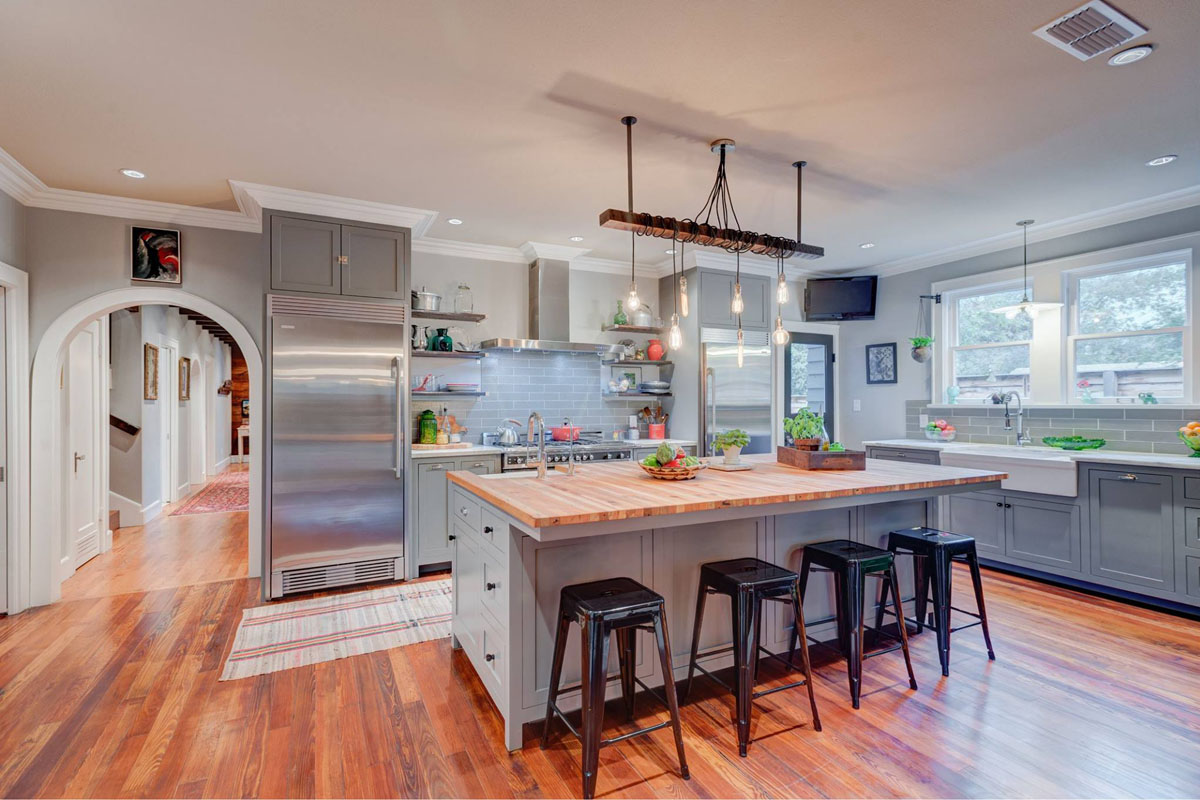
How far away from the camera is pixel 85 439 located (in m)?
4.79

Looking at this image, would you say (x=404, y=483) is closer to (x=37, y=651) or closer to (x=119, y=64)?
(x=37, y=651)

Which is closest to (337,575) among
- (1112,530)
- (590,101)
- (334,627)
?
(334,627)

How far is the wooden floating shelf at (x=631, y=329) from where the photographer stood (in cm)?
561

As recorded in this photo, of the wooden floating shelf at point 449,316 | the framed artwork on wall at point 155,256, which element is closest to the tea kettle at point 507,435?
the wooden floating shelf at point 449,316

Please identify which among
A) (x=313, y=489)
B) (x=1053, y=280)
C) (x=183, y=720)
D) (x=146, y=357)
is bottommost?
(x=183, y=720)

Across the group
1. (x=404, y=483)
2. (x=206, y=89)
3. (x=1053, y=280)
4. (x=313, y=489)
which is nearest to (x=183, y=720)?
(x=313, y=489)

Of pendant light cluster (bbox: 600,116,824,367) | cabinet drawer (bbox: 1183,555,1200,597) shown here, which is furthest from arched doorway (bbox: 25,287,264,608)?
cabinet drawer (bbox: 1183,555,1200,597)

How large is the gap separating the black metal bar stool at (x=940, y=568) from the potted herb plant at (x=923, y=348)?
2750mm

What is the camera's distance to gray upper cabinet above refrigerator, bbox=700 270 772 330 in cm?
554

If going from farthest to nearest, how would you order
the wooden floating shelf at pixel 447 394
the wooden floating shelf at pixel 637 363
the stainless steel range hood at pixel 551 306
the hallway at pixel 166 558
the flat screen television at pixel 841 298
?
the flat screen television at pixel 841 298 < the wooden floating shelf at pixel 637 363 < the stainless steel range hood at pixel 551 306 < the wooden floating shelf at pixel 447 394 < the hallway at pixel 166 558

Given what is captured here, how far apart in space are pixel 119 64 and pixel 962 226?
5.29 m

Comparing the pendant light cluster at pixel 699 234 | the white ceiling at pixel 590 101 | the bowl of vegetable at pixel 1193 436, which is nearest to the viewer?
the white ceiling at pixel 590 101

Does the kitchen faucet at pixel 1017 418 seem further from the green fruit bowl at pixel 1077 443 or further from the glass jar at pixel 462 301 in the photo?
the glass jar at pixel 462 301

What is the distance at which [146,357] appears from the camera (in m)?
6.49
